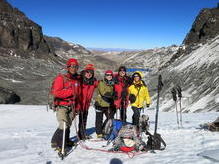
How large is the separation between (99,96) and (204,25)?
154ft

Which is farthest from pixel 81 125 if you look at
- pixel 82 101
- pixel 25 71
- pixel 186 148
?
pixel 25 71

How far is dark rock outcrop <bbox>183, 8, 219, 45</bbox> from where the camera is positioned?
1969 inches

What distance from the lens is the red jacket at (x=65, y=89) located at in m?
7.56

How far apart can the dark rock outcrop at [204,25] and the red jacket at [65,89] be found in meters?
43.7

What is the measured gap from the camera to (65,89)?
7668 millimetres

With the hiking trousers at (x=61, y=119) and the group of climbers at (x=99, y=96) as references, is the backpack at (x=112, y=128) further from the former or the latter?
the hiking trousers at (x=61, y=119)

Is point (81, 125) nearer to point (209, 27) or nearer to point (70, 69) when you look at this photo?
point (70, 69)

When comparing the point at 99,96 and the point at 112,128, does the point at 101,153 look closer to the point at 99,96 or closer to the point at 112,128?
the point at 112,128

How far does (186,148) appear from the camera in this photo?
739cm

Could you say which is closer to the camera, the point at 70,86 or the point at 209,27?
the point at 70,86

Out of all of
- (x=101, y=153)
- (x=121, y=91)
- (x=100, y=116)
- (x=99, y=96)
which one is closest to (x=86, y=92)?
(x=99, y=96)

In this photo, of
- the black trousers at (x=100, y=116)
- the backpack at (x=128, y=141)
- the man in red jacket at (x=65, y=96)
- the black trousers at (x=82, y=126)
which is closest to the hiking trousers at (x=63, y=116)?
the man in red jacket at (x=65, y=96)

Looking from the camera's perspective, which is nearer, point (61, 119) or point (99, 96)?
point (61, 119)

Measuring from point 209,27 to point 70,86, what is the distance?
153 feet
